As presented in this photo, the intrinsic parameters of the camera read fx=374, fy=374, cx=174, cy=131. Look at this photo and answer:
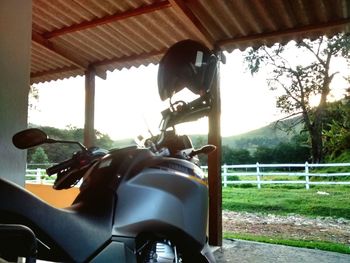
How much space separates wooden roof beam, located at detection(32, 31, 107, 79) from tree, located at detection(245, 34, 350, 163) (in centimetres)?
320

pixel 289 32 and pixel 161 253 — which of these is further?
pixel 289 32

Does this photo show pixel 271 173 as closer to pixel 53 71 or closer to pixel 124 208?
pixel 53 71

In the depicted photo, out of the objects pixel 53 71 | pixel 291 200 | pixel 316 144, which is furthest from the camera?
pixel 291 200

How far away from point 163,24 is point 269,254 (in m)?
2.62

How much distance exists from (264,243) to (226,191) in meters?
3.50

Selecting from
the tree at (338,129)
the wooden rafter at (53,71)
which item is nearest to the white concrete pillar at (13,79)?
the wooden rafter at (53,71)

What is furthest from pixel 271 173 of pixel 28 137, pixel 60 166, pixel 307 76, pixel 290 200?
pixel 28 137

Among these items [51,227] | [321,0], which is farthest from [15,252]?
[321,0]

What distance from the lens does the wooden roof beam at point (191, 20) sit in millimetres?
3199

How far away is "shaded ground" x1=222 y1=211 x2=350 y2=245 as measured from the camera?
539cm

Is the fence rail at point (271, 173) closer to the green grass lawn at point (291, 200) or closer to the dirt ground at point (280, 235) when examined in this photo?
the green grass lawn at point (291, 200)

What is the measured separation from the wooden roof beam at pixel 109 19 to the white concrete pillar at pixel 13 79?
1024 millimetres

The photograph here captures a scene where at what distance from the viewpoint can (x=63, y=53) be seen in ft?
14.7

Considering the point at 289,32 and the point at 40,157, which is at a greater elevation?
the point at 289,32
